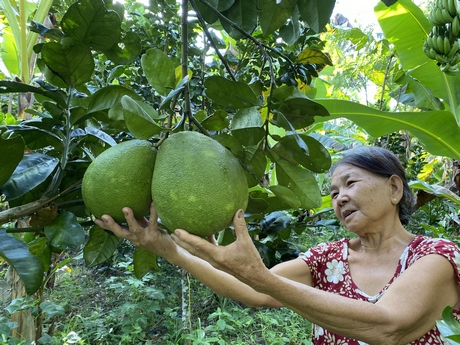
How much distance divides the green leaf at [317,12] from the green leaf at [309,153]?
9.7 inches

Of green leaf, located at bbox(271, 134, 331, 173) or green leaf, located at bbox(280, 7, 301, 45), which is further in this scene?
green leaf, located at bbox(280, 7, 301, 45)

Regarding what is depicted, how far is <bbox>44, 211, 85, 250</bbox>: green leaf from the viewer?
2.64 ft

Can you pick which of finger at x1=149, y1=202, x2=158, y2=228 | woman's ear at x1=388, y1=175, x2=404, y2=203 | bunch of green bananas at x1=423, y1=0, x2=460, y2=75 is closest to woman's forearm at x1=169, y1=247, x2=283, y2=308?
finger at x1=149, y1=202, x2=158, y2=228

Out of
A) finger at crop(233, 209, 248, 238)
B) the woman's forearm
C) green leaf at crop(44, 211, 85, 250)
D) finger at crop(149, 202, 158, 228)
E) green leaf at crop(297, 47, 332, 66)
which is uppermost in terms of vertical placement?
green leaf at crop(297, 47, 332, 66)

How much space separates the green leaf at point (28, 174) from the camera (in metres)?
0.77

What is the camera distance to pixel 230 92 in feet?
2.47

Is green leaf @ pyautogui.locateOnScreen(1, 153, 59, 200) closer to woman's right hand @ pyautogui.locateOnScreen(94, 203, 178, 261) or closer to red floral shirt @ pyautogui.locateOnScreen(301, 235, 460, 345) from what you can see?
woman's right hand @ pyautogui.locateOnScreen(94, 203, 178, 261)

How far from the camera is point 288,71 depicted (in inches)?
42.3

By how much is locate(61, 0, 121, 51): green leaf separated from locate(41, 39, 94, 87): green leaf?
2 cm

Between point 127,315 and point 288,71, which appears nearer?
point 288,71

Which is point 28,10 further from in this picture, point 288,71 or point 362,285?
point 362,285

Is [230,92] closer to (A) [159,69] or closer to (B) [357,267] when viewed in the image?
(A) [159,69]

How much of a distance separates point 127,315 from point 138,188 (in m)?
2.32

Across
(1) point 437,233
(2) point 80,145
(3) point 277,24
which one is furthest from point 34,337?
(1) point 437,233
